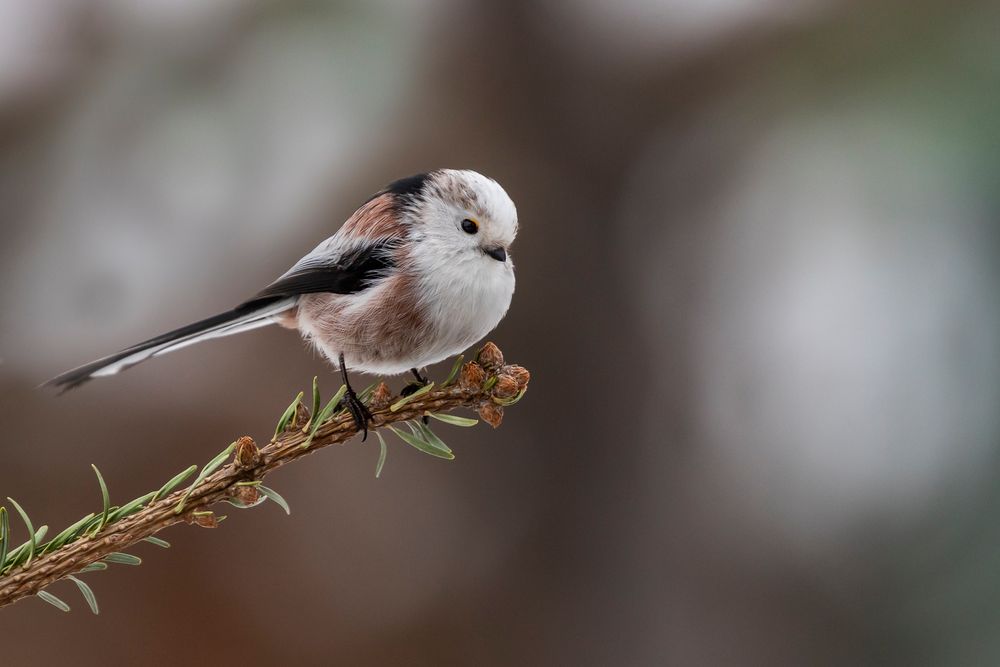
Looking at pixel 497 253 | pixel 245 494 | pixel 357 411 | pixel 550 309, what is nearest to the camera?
pixel 245 494

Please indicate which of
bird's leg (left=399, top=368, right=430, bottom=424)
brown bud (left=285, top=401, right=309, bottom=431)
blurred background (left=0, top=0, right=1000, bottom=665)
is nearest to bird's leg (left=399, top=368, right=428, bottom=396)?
bird's leg (left=399, top=368, right=430, bottom=424)

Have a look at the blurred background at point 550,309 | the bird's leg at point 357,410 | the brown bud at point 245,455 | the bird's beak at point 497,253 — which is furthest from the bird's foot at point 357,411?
the blurred background at point 550,309

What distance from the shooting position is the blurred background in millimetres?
1688

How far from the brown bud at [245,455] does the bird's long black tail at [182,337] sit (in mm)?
158

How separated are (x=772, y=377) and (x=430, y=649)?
942mm

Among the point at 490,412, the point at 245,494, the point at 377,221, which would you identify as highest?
the point at 377,221

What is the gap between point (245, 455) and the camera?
2.06 ft

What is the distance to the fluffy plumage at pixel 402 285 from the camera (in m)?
0.82

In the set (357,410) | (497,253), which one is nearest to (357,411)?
(357,410)

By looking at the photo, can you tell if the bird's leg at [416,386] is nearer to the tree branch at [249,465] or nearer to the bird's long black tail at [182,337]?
the tree branch at [249,465]

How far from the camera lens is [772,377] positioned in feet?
5.95

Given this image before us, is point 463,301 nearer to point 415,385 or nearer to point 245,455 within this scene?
point 415,385

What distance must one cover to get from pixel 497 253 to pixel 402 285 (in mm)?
105

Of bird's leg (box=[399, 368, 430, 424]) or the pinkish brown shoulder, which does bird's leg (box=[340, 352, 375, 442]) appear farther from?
the pinkish brown shoulder
